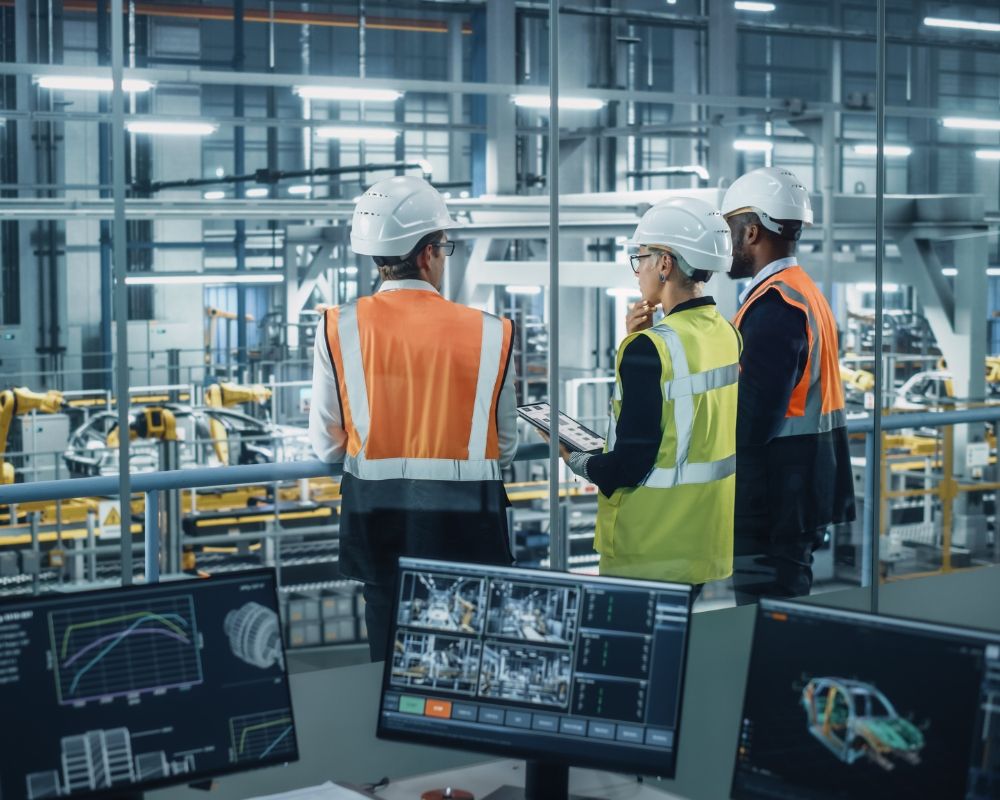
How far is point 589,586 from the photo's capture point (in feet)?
6.52

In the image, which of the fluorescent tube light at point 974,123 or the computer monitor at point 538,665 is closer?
the computer monitor at point 538,665

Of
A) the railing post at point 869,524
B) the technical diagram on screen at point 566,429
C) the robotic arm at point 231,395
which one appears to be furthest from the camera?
the robotic arm at point 231,395

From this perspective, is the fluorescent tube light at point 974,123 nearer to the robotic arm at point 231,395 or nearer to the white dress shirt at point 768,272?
the white dress shirt at point 768,272

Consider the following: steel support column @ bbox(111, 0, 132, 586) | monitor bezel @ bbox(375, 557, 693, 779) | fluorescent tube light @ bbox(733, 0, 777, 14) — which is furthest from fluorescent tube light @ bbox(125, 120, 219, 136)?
fluorescent tube light @ bbox(733, 0, 777, 14)

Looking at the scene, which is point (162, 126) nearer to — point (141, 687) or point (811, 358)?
point (811, 358)

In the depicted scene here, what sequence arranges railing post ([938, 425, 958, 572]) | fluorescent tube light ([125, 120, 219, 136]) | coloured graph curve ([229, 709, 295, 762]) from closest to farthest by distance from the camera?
coloured graph curve ([229, 709, 295, 762]), fluorescent tube light ([125, 120, 219, 136]), railing post ([938, 425, 958, 572])

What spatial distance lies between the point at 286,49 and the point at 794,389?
47.1 ft

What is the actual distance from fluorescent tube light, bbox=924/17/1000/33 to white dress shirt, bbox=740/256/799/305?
9.24ft

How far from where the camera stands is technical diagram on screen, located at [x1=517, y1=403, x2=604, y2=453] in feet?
9.91

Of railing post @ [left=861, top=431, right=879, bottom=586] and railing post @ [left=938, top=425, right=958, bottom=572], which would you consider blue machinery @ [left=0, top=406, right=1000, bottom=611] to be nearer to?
railing post @ [left=861, top=431, right=879, bottom=586]

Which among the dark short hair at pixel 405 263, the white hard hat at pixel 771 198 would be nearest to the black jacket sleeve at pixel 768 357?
the white hard hat at pixel 771 198

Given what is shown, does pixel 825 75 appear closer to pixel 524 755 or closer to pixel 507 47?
pixel 507 47

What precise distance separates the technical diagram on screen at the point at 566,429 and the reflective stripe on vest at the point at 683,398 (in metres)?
0.24

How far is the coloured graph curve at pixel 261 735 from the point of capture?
1897 millimetres
